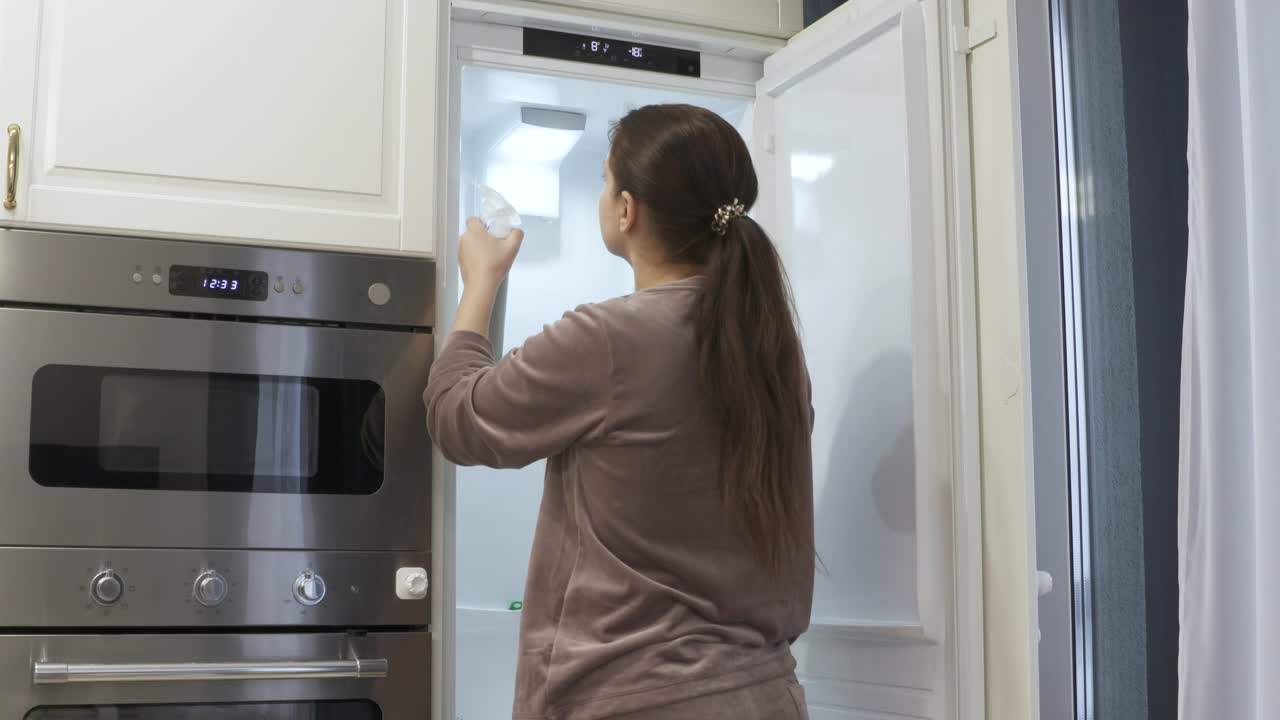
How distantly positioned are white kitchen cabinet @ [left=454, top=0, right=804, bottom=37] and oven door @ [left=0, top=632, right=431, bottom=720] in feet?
2.99

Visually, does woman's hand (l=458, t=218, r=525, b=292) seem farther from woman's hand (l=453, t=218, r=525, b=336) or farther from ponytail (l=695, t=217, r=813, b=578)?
ponytail (l=695, t=217, r=813, b=578)

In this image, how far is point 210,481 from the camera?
1.62 metres

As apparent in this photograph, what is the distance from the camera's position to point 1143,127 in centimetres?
177

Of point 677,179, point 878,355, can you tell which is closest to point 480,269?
point 677,179

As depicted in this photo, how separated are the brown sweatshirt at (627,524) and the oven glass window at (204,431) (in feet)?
1.07

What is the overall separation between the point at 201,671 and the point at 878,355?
0.95 m

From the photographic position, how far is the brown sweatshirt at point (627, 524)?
1.36m

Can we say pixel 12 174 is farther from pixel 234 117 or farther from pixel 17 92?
pixel 234 117

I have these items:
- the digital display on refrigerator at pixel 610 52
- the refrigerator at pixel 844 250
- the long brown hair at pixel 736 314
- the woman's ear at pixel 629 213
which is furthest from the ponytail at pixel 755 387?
the digital display on refrigerator at pixel 610 52

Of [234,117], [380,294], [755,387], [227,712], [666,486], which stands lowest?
[227,712]

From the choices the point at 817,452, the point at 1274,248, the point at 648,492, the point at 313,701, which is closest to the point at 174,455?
the point at 313,701

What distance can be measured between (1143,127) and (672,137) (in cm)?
72

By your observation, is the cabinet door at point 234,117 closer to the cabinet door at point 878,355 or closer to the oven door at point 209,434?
the oven door at point 209,434

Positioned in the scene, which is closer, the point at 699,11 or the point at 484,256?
the point at 484,256
